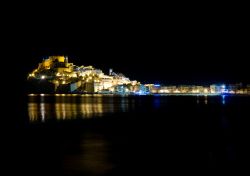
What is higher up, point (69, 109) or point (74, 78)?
point (74, 78)

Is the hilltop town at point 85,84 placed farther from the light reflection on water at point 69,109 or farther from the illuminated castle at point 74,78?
the light reflection on water at point 69,109

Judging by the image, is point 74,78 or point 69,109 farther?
point 74,78

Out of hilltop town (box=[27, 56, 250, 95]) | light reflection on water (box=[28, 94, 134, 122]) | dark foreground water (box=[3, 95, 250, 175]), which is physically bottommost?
dark foreground water (box=[3, 95, 250, 175])

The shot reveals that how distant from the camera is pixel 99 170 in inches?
289

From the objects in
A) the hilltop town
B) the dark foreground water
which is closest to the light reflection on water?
the dark foreground water

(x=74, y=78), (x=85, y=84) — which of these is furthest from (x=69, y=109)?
(x=74, y=78)

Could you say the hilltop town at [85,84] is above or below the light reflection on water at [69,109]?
above

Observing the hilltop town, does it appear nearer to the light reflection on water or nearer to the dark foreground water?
the light reflection on water

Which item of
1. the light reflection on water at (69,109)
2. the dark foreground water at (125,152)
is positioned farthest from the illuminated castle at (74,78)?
the dark foreground water at (125,152)

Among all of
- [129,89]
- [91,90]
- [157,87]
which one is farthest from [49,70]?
[157,87]

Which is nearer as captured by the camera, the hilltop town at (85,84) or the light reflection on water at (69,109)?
the light reflection on water at (69,109)

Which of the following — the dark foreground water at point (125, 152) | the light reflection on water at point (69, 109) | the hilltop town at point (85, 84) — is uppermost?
the hilltop town at point (85, 84)

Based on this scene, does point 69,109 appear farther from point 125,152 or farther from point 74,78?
point 74,78

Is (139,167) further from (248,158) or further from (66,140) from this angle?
(66,140)
